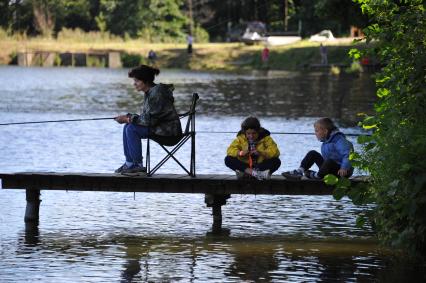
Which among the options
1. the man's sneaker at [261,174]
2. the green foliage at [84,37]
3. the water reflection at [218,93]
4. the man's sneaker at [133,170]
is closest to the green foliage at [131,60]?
the green foliage at [84,37]

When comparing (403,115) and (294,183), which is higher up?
(403,115)

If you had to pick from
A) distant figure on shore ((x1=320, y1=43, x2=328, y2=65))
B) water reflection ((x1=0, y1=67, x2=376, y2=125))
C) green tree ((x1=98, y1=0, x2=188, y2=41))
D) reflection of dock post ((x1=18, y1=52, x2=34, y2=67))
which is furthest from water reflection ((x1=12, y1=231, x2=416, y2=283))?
green tree ((x1=98, y1=0, x2=188, y2=41))

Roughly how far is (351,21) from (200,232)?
29016 mm

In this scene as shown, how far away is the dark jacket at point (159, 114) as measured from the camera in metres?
14.5

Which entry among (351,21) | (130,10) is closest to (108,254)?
(351,21)

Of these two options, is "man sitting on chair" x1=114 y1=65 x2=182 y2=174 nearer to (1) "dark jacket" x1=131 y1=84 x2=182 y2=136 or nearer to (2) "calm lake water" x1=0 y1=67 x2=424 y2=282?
(1) "dark jacket" x1=131 y1=84 x2=182 y2=136

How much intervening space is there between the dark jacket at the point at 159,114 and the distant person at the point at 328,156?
A: 1.50 m

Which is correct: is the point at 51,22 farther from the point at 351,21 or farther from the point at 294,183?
the point at 294,183

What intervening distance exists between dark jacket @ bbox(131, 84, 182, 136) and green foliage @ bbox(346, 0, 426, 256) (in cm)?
306

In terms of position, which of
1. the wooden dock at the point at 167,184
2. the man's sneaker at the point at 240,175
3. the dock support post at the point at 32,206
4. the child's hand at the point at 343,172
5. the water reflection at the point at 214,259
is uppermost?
the child's hand at the point at 343,172

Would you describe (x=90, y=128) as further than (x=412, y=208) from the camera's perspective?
Yes

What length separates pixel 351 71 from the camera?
6756 centimetres

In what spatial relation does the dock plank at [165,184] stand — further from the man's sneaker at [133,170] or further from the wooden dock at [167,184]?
the man's sneaker at [133,170]

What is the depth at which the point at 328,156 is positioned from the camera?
14227 millimetres
